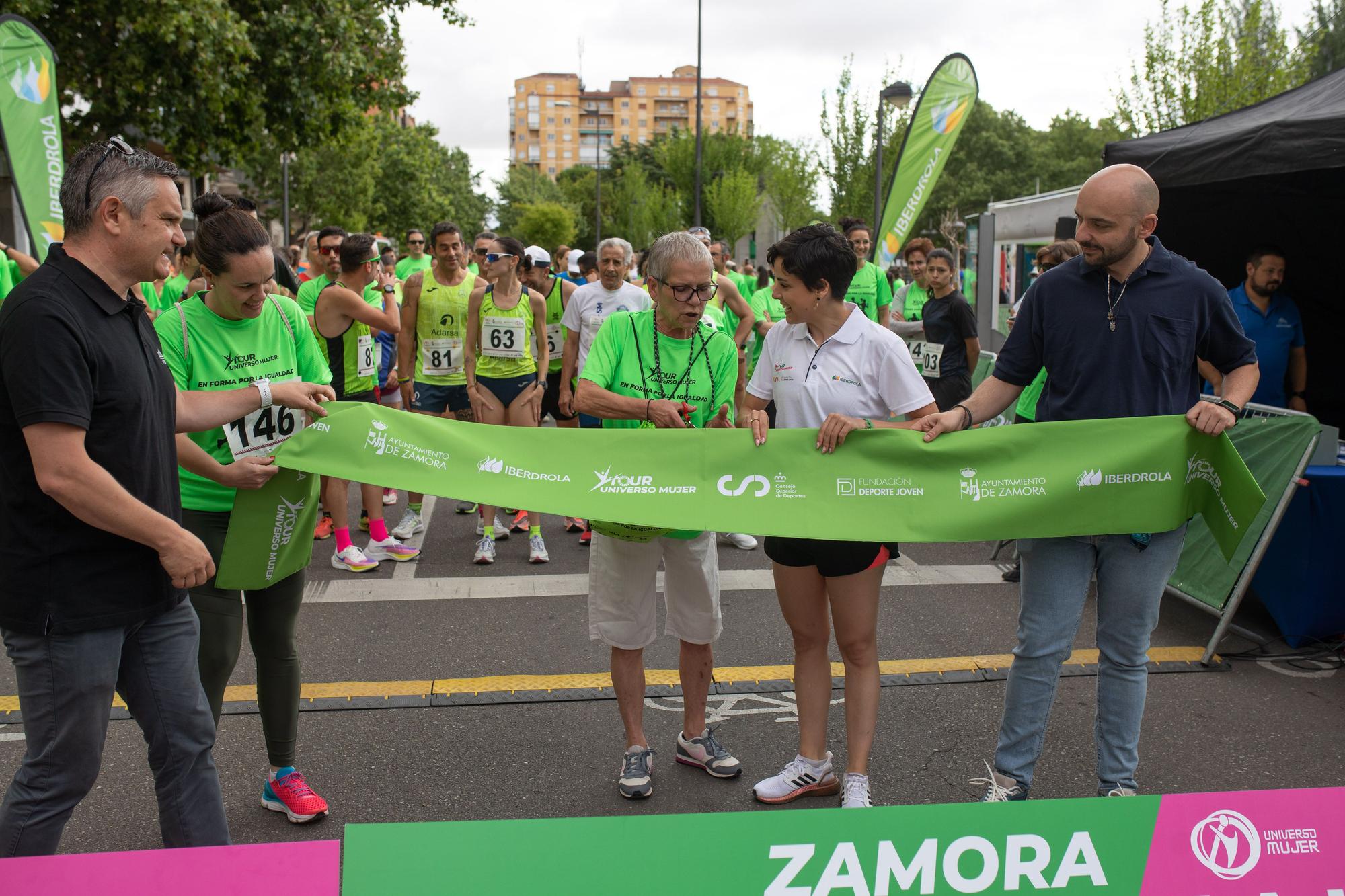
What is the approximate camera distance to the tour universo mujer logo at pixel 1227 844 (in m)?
2.16

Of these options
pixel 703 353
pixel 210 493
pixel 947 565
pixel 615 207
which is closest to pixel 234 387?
pixel 210 493

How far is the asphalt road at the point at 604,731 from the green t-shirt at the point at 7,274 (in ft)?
10.6

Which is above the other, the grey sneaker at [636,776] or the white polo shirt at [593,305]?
the white polo shirt at [593,305]

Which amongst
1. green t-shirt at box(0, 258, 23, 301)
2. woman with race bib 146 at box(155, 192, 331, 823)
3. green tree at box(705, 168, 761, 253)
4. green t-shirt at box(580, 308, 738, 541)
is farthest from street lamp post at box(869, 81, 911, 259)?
green tree at box(705, 168, 761, 253)

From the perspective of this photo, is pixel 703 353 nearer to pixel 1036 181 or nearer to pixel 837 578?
pixel 837 578

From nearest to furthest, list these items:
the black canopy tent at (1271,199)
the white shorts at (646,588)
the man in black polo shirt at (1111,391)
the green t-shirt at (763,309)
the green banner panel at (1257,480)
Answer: the man in black polo shirt at (1111,391)
the white shorts at (646,588)
the green banner panel at (1257,480)
the black canopy tent at (1271,199)
the green t-shirt at (763,309)

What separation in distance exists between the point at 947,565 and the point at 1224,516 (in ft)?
11.6

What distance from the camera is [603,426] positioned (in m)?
3.93

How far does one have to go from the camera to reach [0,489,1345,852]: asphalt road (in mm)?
3887

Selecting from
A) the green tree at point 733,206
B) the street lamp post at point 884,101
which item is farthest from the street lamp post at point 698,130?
the green tree at point 733,206

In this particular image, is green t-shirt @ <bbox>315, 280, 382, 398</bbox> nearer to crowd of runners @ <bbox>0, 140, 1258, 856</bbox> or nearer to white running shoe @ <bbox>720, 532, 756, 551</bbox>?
white running shoe @ <bbox>720, 532, 756, 551</bbox>

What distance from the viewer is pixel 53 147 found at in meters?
8.52

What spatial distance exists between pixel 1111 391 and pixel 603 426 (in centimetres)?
171

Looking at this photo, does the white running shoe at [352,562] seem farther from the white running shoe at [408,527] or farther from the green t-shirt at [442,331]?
the green t-shirt at [442,331]
